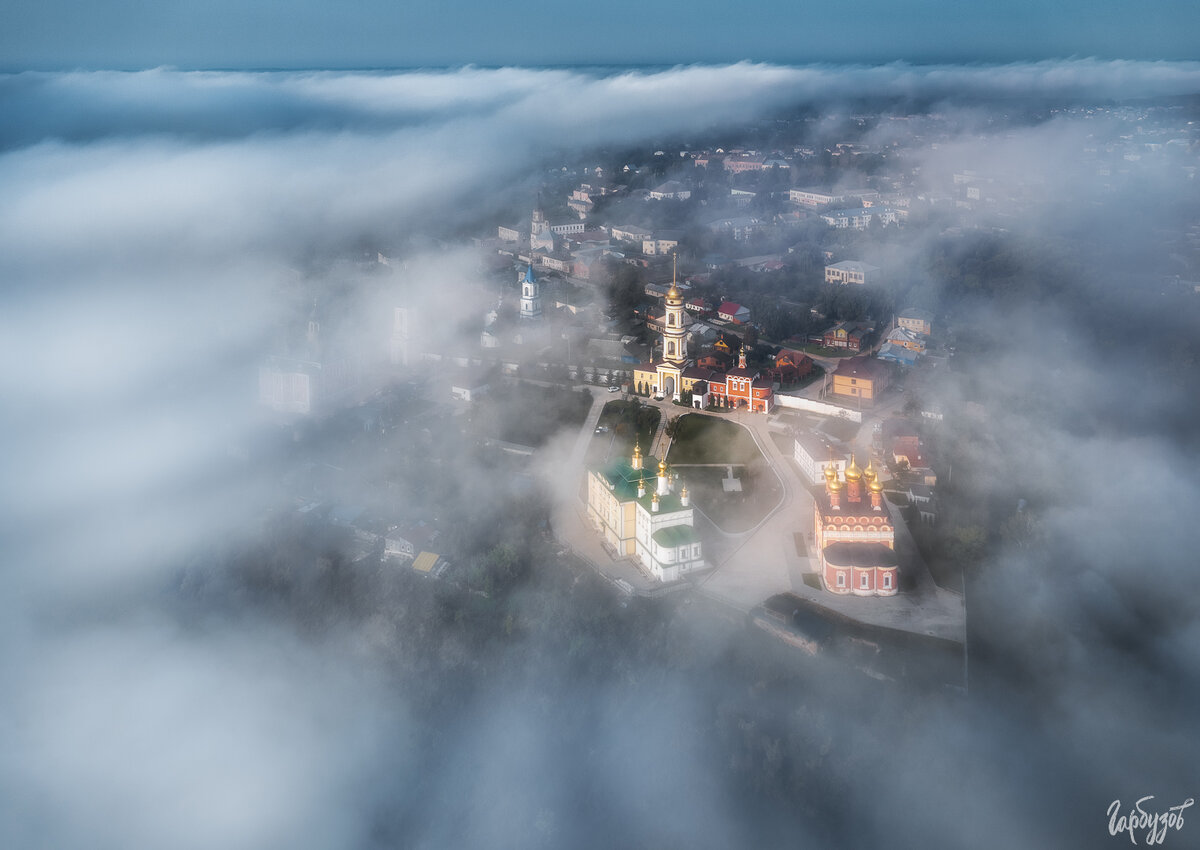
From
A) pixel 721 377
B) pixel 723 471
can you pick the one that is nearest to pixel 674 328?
pixel 721 377

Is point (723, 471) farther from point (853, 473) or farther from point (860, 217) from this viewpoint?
point (860, 217)

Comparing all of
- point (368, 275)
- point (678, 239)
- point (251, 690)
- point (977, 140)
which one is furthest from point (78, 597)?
point (977, 140)

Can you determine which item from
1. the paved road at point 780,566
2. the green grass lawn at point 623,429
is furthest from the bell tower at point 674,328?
the paved road at point 780,566

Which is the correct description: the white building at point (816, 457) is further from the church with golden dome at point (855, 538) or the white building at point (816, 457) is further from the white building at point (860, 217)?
the white building at point (860, 217)

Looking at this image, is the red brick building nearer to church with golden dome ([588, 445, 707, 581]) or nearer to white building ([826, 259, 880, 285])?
church with golden dome ([588, 445, 707, 581])

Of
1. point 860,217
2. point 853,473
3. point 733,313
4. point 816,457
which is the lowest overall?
point 733,313

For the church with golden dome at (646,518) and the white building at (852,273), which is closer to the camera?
the church with golden dome at (646,518)
